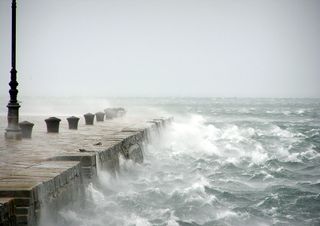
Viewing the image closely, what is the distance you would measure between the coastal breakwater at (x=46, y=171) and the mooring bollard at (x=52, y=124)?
1366mm

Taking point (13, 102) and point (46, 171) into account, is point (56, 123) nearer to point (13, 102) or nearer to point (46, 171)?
point (13, 102)

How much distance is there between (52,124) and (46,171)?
731 centimetres

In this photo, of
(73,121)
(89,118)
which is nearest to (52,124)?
(73,121)

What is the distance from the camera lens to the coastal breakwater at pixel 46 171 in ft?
16.8

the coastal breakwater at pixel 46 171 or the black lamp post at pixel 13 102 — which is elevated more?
the black lamp post at pixel 13 102

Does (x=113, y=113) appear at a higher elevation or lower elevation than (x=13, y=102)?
lower

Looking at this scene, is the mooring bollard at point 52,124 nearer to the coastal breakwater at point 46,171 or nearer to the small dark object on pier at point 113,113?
the coastal breakwater at point 46,171

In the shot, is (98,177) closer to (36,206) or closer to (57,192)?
(57,192)

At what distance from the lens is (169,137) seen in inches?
864

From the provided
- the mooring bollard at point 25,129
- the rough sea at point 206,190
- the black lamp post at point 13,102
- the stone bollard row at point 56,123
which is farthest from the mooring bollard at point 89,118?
the black lamp post at point 13,102

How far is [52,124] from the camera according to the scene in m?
13.6

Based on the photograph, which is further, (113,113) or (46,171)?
(113,113)

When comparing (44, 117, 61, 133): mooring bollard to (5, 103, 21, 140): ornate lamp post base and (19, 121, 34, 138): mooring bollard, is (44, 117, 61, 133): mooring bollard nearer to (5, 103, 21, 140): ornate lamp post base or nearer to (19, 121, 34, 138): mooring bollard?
(19, 121, 34, 138): mooring bollard

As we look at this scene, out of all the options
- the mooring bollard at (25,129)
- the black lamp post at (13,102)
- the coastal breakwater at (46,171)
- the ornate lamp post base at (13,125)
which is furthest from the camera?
the mooring bollard at (25,129)
